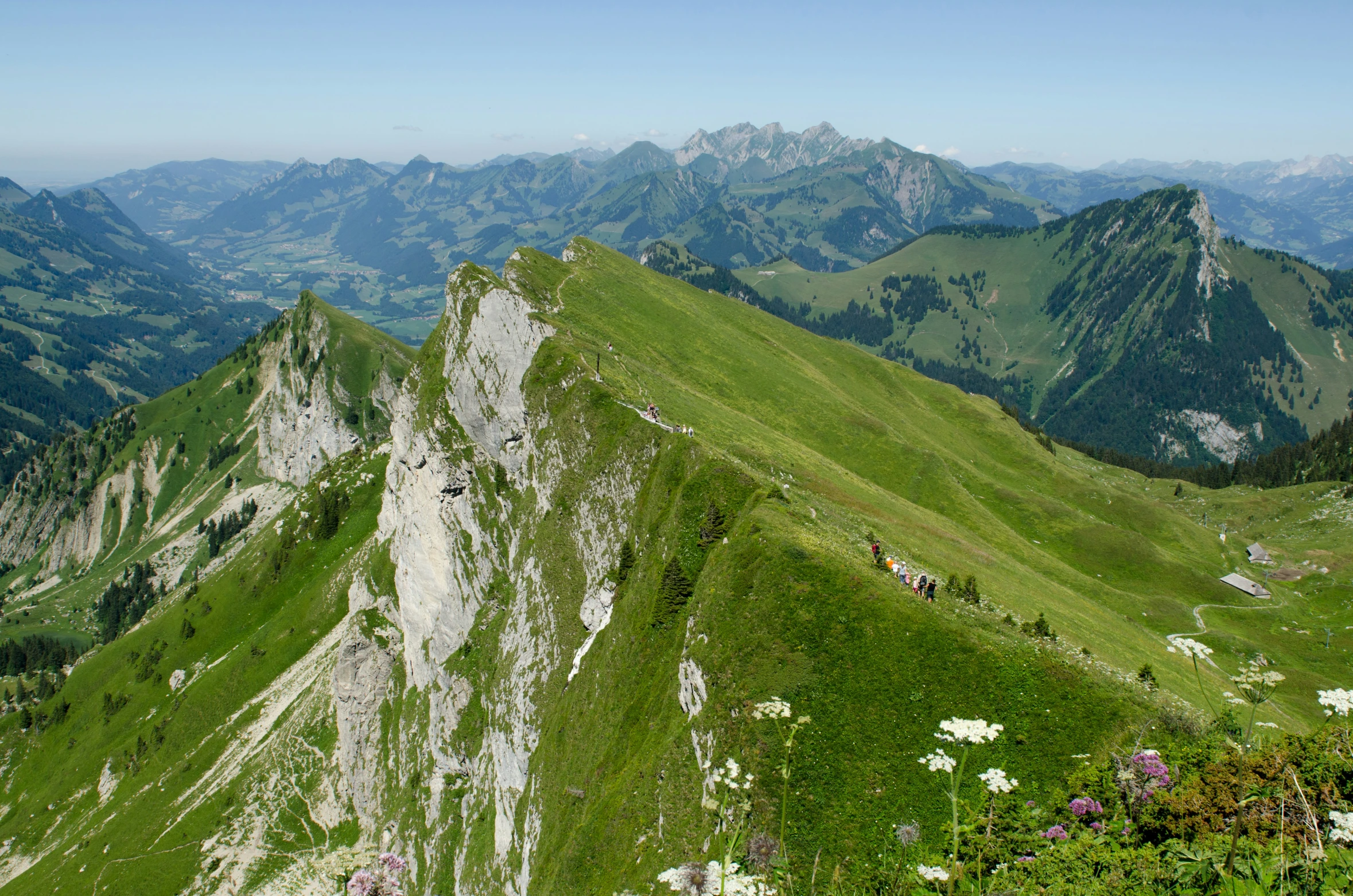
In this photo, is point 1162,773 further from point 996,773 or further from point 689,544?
point 689,544

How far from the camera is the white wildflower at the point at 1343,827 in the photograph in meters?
11.9

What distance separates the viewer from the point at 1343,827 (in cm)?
1324

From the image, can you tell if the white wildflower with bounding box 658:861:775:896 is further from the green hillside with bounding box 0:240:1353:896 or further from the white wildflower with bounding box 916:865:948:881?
the green hillside with bounding box 0:240:1353:896

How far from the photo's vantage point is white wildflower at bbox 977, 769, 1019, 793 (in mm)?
13477

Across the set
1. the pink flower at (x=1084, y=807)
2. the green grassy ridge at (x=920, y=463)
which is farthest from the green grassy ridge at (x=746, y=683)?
the green grassy ridge at (x=920, y=463)

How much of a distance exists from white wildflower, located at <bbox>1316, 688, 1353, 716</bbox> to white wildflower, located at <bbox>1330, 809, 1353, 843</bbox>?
1889mm

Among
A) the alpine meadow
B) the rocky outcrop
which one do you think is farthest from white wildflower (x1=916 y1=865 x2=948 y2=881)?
the rocky outcrop

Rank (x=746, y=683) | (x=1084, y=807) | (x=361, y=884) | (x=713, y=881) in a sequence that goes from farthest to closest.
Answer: (x=746, y=683) → (x=1084, y=807) → (x=713, y=881) → (x=361, y=884)

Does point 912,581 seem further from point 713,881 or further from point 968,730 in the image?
point 713,881

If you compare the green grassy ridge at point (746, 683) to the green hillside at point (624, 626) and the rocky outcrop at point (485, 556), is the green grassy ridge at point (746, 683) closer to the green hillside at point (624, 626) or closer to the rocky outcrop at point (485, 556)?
the green hillside at point (624, 626)

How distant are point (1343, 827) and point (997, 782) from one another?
677 centimetres

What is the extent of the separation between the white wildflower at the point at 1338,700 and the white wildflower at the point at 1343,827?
1.89 meters

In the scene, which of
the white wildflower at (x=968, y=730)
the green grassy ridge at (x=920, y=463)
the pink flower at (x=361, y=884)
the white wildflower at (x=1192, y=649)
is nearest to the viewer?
the pink flower at (x=361, y=884)

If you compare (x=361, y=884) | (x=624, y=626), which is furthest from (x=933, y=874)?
(x=624, y=626)
